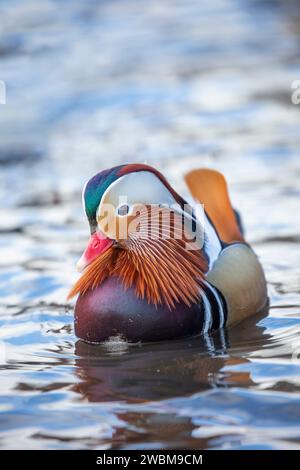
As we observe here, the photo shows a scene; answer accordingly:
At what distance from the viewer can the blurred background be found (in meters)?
3.97

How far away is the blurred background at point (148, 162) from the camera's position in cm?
397

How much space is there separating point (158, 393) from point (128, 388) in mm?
161

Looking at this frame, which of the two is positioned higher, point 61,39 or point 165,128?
point 61,39

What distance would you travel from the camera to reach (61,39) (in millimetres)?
13305

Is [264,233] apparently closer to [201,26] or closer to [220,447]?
[220,447]

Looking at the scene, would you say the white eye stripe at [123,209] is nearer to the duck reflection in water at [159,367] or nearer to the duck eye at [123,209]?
the duck eye at [123,209]

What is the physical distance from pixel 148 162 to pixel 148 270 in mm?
3926

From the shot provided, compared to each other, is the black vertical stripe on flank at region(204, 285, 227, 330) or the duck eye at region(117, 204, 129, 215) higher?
the duck eye at region(117, 204, 129, 215)

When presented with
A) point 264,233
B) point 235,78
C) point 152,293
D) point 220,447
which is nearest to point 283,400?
point 220,447

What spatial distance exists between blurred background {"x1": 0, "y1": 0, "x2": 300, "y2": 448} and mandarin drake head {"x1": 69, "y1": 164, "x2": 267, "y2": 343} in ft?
0.40

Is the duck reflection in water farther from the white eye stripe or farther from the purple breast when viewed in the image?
the white eye stripe
